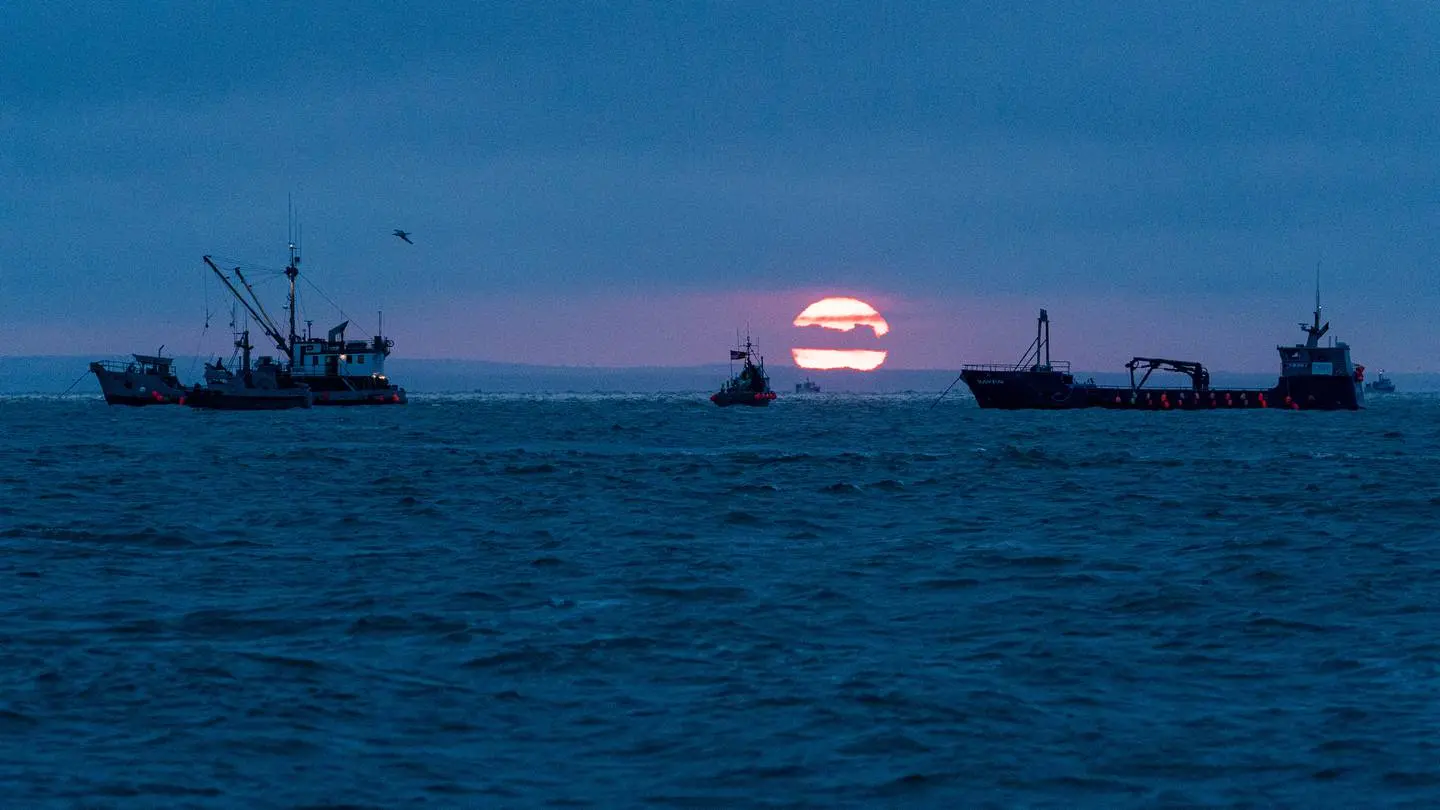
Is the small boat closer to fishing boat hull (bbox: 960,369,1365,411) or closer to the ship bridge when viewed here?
the ship bridge

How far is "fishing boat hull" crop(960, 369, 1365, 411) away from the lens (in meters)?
160

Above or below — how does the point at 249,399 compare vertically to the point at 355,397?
below

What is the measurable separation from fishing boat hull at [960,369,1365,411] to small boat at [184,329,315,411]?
278ft

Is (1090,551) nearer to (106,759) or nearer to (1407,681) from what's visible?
(1407,681)

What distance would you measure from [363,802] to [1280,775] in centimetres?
764

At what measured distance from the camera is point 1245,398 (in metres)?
169

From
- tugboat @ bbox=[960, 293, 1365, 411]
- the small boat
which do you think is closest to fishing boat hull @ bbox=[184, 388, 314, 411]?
the small boat

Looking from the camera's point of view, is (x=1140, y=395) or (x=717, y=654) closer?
(x=717, y=654)

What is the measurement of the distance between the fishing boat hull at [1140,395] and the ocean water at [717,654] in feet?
412

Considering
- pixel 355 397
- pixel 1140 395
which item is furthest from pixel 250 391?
pixel 1140 395

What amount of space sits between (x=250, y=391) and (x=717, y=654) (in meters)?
147

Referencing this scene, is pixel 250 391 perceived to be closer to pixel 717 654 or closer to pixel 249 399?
pixel 249 399

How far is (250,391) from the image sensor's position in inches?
5960

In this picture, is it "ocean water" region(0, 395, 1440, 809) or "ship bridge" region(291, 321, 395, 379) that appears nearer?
"ocean water" region(0, 395, 1440, 809)
